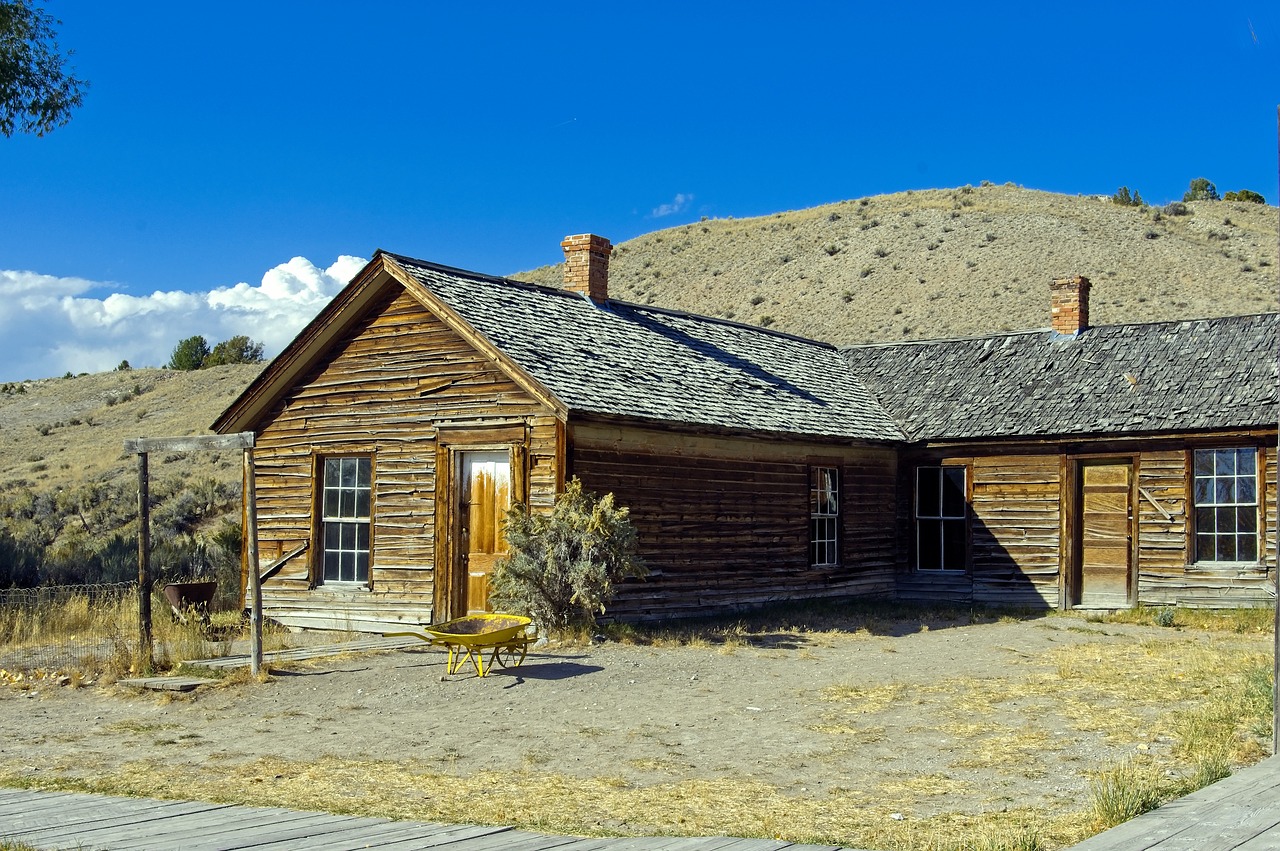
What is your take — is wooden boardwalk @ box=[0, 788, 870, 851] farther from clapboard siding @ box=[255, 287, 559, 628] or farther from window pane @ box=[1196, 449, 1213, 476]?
window pane @ box=[1196, 449, 1213, 476]

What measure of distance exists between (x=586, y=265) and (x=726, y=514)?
187 inches

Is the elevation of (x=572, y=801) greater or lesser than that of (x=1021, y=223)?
lesser

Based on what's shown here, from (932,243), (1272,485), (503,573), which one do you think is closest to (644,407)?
(503,573)

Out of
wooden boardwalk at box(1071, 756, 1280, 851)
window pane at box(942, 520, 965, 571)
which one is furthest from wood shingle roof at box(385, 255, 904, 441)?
wooden boardwalk at box(1071, 756, 1280, 851)

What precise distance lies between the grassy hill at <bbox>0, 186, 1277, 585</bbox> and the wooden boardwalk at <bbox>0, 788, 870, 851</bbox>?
3186 centimetres

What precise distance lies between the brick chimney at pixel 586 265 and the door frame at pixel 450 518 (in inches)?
174

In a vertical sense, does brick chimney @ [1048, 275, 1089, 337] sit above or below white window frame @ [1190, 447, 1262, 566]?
above

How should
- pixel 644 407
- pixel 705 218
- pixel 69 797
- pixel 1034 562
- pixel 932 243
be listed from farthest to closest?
pixel 705 218 → pixel 932 243 → pixel 1034 562 → pixel 644 407 → pixel 69 797

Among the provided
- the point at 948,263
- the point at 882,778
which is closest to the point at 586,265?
the point at 882,778

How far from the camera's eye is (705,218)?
267 feet

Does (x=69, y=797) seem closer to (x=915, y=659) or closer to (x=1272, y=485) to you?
(x=915, y=659)

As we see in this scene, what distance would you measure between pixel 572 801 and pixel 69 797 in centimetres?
282

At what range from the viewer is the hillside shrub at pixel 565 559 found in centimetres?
1470

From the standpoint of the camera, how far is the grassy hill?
1887 inches
